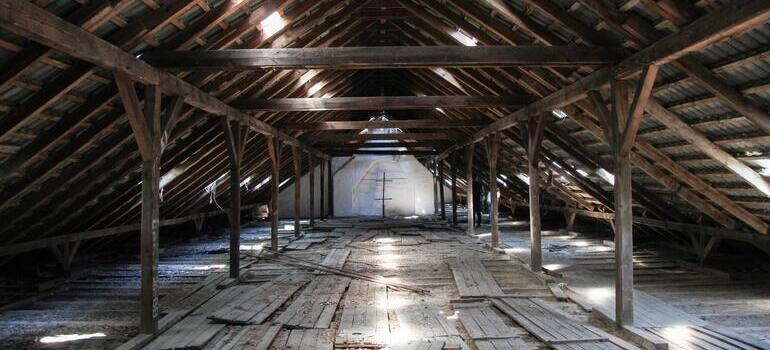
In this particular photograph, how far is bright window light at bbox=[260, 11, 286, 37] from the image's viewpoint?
6.98m

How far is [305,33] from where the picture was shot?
328 inches

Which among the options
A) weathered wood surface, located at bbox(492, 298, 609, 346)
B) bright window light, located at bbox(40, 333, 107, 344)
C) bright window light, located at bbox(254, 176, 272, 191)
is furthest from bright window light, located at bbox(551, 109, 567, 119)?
bright window light, located at bbox(254, 176, 272, 191)

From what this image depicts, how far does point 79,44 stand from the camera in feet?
14.2

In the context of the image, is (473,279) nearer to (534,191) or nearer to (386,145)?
(534,191)

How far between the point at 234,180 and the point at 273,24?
3.13 m

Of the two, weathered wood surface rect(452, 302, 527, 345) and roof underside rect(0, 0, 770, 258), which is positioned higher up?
roof underside rect(0, 0, 770, 258)

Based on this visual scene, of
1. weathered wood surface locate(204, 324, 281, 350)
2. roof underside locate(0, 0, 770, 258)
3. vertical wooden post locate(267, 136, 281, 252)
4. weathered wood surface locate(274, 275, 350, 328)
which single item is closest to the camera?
roof underside locate(0, 0, 770, 258)

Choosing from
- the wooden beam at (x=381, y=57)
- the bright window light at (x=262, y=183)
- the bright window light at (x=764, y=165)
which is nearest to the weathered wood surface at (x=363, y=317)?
the wooden beam at (x=381, y=57)

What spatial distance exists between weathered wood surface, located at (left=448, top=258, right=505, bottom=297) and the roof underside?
2833 millimetres

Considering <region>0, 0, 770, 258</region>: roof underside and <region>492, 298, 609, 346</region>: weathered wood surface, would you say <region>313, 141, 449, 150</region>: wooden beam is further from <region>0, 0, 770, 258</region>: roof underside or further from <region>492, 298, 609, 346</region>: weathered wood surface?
<region>492, 298, 609, 346</region>: weathered wood surface

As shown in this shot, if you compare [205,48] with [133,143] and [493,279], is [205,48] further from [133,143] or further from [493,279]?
[493,279]

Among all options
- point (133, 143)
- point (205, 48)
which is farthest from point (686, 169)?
point (133, 143)

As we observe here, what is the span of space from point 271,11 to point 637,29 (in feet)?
14.0

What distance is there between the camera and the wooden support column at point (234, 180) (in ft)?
28.9
